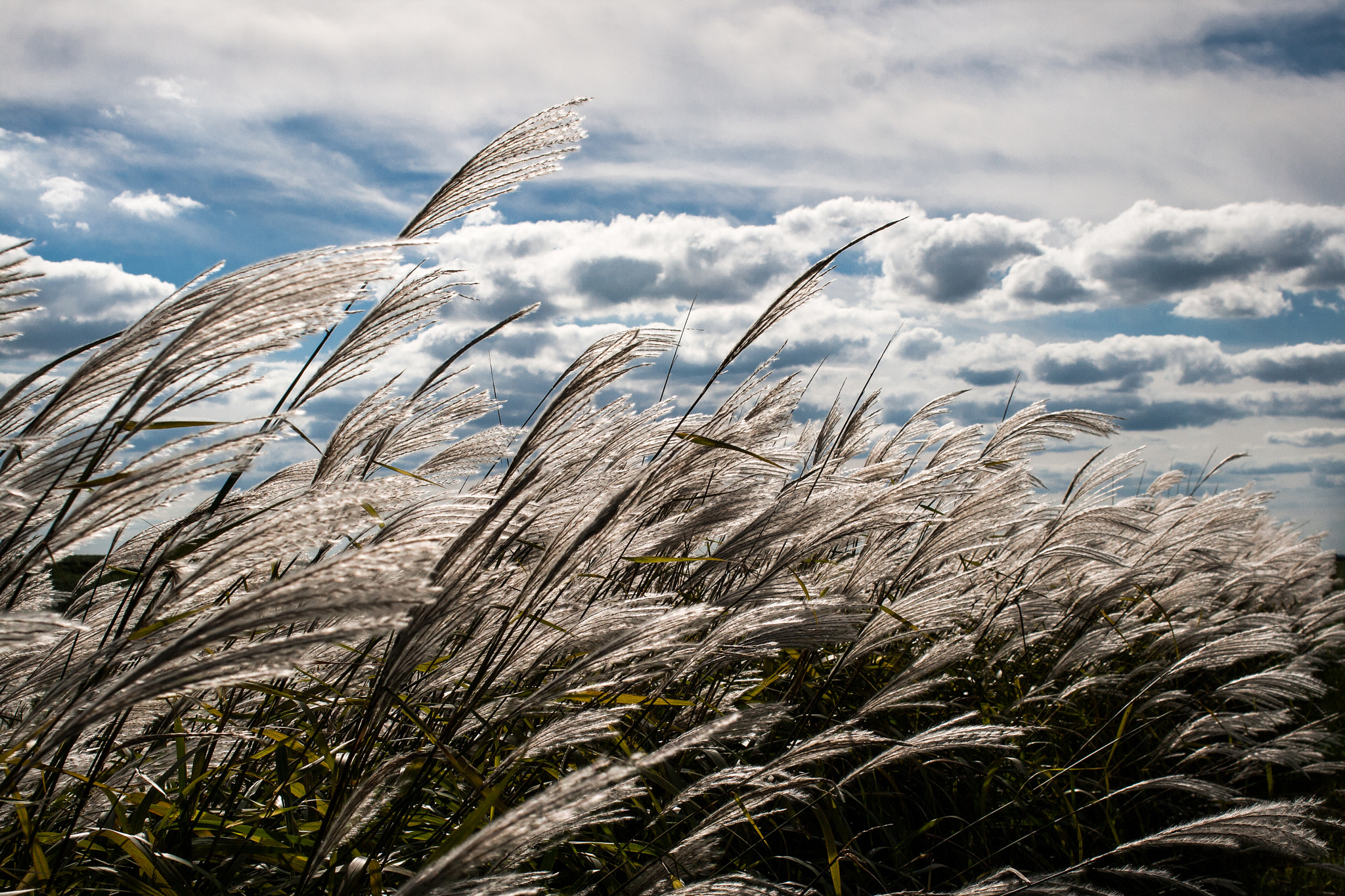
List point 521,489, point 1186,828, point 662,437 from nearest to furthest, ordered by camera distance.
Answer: point 521,489 → point 662,437 → point 1186,828

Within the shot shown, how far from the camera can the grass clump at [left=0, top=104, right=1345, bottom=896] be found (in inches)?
42.9

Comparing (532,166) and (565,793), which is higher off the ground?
(532,166)

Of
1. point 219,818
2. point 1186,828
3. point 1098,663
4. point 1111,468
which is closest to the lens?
point 219,818

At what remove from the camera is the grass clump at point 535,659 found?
1091mm

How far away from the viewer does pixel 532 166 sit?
1.66 meters

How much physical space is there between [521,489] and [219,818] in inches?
39.0

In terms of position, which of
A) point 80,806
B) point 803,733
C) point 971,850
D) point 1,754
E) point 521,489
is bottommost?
point 971,850

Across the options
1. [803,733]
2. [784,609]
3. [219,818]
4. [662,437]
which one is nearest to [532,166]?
[662,437]

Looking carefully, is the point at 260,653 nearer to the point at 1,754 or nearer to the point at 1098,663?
the point at 1,754

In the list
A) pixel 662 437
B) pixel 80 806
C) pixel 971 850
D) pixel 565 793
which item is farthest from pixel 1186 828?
pixel 80 806

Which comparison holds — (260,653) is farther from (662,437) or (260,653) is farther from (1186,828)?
(1186,828)

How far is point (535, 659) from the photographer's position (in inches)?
62.4

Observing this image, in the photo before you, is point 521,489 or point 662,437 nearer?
point 521,489

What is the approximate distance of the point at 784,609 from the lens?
5.50 ft
